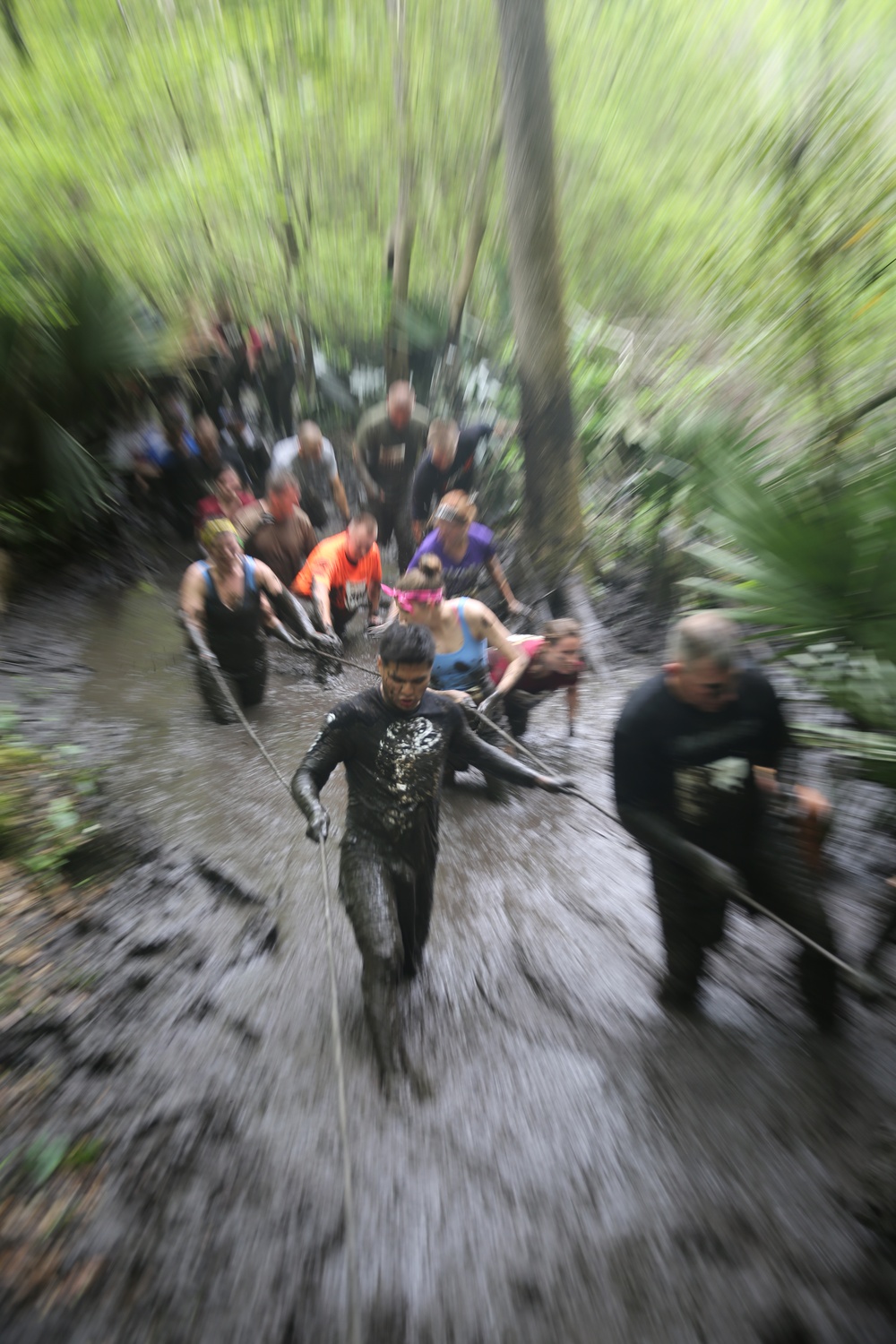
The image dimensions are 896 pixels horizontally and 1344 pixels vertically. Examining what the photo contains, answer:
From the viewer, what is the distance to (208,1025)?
7.95 ft

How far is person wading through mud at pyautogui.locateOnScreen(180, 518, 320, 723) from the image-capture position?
14.2 ft

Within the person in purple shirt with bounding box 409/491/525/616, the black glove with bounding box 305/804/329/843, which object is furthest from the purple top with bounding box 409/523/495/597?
the black glove with bounding box 305/804/329/843

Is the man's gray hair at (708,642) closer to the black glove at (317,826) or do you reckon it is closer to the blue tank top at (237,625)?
the black glove at (317,826)

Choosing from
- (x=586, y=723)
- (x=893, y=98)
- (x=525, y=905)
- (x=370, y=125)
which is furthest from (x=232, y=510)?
(x=370, y=125)

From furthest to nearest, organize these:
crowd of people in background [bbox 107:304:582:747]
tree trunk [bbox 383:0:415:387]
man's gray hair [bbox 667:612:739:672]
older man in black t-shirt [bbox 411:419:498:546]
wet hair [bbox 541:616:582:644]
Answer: tree trunk [bbox 383:0:415:387], older man in black t-shirt [bbox 411:419:498:546], wet hair [bbox 541:616:582:644], crowd of people in background [bbox 107:304:582:747], man's gray hair [bbox 667:612:739:672]

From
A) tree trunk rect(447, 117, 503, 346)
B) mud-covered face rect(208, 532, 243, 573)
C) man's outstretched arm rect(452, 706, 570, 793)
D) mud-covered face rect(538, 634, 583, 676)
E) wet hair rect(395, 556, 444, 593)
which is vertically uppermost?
tree trunk rect(447, 117, 503, 346)

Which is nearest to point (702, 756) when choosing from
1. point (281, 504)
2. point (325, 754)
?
point (325, 754)

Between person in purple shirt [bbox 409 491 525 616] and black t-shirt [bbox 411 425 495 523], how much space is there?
5.12 feet

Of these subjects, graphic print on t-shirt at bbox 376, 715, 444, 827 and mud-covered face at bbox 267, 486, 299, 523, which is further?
mud-covered face at bbox 267, 486, 299, 523

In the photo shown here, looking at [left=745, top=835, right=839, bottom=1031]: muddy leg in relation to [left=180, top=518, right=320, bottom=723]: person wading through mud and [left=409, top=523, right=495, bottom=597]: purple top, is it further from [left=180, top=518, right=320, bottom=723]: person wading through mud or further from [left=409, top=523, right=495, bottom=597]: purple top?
[left=180, top=518, right=320, bottom=723]: person wading through mud

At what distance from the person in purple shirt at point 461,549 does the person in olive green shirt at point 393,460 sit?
179 cm

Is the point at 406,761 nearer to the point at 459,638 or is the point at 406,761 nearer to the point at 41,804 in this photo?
the point at 459,638

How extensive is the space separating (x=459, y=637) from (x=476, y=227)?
5889mm

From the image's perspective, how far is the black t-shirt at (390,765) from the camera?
8.28 feet
